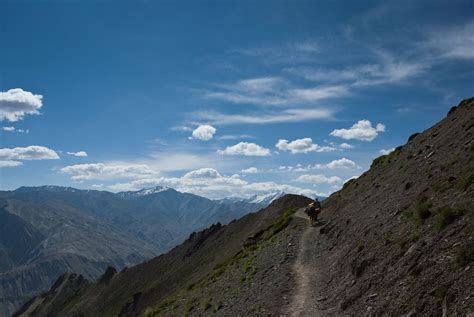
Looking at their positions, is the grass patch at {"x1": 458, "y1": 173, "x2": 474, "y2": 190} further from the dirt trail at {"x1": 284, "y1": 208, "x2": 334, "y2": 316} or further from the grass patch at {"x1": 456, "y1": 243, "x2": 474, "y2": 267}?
the dirt trail at {"x1": 284, "y1": 208, "x2": 334, "y2": 316}

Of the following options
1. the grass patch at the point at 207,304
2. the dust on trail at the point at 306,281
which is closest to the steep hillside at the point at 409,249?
the dust on trail at the point at 306,281

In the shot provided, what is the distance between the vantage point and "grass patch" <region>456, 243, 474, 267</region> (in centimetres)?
1644

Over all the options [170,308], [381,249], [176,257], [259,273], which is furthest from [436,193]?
[176,257]

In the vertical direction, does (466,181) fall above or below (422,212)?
above

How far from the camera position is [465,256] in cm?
1661

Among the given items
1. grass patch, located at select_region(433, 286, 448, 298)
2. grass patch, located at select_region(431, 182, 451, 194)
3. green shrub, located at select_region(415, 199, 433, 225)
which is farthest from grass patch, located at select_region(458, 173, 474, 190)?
grass patch, located at select_region(433, 286, 448, 298)

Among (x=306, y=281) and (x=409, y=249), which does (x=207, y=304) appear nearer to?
(x=306, y=281)

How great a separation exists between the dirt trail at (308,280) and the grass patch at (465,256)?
8.04m

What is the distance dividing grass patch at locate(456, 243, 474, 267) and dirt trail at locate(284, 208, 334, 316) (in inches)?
316

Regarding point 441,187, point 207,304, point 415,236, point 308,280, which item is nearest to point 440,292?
point 415,236

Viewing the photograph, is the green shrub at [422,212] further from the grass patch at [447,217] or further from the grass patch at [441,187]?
the grass patch at [447,217]

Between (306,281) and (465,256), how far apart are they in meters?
14.7

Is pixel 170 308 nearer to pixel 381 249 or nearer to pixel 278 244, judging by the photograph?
pixel 278 244

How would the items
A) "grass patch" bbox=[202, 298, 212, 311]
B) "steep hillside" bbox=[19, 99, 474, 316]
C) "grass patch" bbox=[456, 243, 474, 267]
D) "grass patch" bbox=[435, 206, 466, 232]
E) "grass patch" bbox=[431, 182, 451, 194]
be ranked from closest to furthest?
1. "grass patch" bbox=[456, 243, 474, 267]
2. "steep hillside" bbox=[19, 99, 474, 316]
3. "grass patch" bbox=[435, 206, 466, 232]
4. "grass patch" bbox=[431, 182, 451, 194]
5. "grass patch" bbox=[202, 298, 212, 311]
